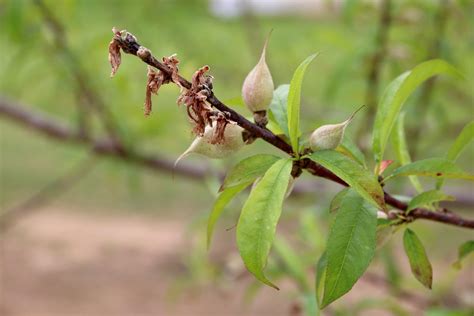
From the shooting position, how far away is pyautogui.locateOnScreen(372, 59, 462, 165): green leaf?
0.42 meters

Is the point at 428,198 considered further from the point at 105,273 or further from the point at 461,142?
the point at 105,273

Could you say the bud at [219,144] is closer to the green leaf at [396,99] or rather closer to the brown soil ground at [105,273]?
the green leaf at [396,99]

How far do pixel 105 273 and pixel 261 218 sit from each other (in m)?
1.63

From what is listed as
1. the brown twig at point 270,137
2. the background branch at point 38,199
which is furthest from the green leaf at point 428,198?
the background branch at point 38,199

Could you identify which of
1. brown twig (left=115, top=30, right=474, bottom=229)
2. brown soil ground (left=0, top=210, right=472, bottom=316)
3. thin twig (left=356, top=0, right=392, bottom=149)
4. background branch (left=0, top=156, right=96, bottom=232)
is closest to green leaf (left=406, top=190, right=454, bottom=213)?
brown twig (left=115, top=30, right=474, bottom=229)

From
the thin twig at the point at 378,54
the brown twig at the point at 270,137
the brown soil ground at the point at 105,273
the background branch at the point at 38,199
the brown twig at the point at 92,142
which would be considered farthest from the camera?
the brown soil ground at the point at 105,273

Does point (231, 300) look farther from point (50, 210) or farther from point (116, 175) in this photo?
point (50, 210)

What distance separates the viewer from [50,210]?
2297 millimetres

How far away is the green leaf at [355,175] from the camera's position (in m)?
0.35

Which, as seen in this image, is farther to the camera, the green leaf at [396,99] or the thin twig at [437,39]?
the thin twig at [437,39]

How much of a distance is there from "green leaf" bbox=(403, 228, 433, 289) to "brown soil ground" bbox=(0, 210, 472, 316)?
120 centimetres

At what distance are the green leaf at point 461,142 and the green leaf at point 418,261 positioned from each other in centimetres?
5

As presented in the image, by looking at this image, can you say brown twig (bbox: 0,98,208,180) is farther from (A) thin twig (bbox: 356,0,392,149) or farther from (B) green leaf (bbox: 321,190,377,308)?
(B) green leaf (bbox: 321,190,377,308)

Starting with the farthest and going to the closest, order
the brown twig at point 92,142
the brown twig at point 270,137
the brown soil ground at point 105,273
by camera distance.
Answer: the brown soil ground at point 105,273
the brown twig at point 92,142
the brown twig at point 270,137
